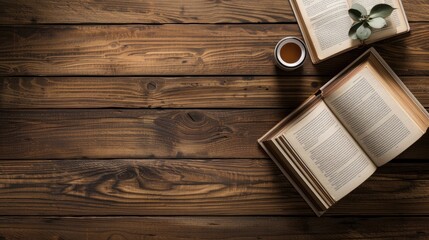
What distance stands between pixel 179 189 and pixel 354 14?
0.70 m

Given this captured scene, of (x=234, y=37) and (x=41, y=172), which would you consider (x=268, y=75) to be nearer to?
(x=234, y=37)

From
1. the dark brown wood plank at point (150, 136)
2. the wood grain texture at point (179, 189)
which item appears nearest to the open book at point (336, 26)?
the dark brown wood plank at point (150, 136)

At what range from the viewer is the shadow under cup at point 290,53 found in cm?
138

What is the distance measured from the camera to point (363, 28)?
136cm

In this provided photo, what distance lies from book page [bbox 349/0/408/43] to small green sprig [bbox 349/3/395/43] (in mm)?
37

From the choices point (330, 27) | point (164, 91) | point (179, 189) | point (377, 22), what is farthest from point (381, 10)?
point (179, 189)

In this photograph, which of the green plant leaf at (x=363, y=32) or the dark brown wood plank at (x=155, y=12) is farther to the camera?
the dark brown wood plank at (x=155, y=12)

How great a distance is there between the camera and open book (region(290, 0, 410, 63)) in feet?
4.61

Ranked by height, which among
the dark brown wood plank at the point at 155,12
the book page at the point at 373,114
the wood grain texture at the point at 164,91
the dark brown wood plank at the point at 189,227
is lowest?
the dark brown wood plank at the point at 189,227

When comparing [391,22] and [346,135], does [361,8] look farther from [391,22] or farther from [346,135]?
[346,135]

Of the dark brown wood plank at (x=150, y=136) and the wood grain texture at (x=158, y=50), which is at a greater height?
the wood grain texture at (x=158, y=50)

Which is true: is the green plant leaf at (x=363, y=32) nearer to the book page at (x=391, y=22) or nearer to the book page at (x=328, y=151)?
the book page at (x=391, y=22)

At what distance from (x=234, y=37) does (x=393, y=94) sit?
0.49 metres

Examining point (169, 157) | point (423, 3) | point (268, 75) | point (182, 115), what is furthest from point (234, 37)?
point (423, 3)
